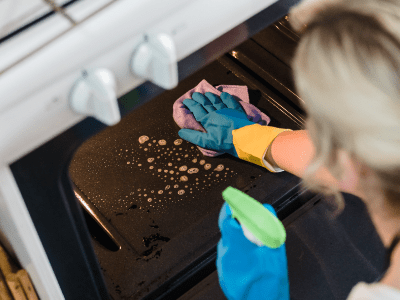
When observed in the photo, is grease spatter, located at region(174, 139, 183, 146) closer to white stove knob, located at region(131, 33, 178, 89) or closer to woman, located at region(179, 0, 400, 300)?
woman, located at region(179, 0, 400, 300)

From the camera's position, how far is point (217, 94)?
4.82 feet

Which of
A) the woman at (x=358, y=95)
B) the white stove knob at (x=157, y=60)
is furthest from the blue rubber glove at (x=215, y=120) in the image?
the white stove knob at (x=157, y=60)

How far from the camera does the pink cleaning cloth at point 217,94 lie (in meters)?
1.38

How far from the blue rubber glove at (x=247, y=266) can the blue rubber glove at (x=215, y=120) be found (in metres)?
0.26

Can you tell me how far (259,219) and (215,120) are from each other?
45 centimetres

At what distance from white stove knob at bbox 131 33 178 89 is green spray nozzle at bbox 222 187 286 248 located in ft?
1.70

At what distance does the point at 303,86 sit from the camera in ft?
2.06

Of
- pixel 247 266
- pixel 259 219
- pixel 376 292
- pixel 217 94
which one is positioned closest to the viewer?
pixel 376 292

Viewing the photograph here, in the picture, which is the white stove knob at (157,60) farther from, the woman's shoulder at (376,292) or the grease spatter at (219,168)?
the grease spatter at (219,168)

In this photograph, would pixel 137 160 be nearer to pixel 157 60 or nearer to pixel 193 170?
pixel 193 170

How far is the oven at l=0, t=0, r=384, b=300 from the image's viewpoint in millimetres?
479

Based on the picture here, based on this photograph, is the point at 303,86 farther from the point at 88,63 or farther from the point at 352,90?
the point at 88,63

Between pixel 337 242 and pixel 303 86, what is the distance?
2.69 ft

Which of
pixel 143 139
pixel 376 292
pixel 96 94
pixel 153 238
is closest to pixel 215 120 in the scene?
pixel 143 139
